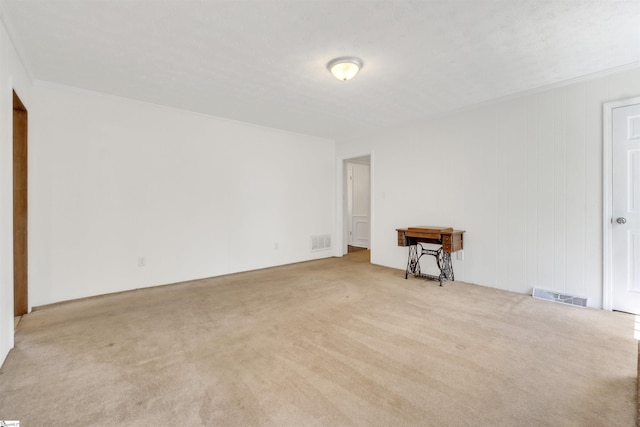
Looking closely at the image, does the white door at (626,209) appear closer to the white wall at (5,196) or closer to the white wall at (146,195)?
the white wall at (146,195)

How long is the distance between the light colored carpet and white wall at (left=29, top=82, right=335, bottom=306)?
57 centimetres

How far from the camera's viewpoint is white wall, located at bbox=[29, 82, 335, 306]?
3160 millimetres

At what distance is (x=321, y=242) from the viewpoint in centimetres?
580

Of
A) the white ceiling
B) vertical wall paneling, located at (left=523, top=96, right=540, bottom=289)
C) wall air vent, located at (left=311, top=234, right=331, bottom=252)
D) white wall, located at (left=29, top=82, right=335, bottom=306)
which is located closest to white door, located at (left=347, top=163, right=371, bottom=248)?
wall air vent, located at (left=311, top=234, right=331, bottom=252)

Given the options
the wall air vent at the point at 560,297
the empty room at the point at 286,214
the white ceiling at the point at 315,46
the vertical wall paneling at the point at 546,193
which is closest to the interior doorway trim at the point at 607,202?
the empty room at the point at 286,214

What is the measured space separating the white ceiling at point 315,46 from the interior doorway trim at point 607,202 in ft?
1.70

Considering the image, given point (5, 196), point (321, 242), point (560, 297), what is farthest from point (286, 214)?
point (560, 297)

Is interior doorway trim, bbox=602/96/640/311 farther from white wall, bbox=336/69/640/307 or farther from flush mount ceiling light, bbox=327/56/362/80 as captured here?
flush mount ceiling light, bbox=327/56/362/80

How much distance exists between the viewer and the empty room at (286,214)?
1.75 m

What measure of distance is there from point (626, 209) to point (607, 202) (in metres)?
0.15

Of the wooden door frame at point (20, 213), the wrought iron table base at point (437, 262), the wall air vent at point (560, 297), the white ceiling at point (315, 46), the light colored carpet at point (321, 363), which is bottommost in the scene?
the light colored carpet at point (321, 363)

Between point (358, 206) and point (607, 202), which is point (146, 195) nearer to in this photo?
point (358, 206)

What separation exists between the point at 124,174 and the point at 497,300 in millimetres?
4701

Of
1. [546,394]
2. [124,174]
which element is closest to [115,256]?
[124,174]
